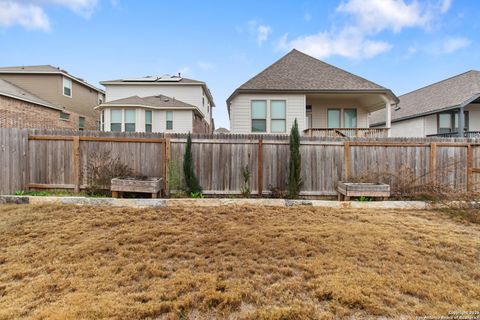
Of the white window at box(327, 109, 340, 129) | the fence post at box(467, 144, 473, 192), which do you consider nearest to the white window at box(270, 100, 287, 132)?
the white window at box(327, 109, 340, 129)

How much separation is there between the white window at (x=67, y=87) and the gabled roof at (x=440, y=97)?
81.5 ft

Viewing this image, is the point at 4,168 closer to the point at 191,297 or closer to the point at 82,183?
the point at 82,183

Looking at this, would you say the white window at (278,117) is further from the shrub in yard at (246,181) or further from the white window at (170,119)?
the white window at (170,119)

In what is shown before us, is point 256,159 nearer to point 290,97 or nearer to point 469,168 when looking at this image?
point 290,97

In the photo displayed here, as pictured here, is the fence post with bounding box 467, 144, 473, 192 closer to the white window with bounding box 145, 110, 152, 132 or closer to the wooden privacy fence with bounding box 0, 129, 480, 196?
the wooden privacy fence with bounding box 0, 129, 480, 196

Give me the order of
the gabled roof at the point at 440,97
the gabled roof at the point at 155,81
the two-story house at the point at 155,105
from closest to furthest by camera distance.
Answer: the gabled roof at the point at 440,97, the two-story house at the point at 155,105, the gabled roof at the point at 155,81

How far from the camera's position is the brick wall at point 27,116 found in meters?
14.8

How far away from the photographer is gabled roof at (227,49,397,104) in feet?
38.7

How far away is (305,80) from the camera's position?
40.7ft

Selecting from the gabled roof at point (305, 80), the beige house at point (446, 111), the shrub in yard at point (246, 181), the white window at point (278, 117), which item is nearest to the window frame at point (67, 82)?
the gabled roof at point (305, 80)

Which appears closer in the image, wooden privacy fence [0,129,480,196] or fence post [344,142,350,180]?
wooden privacy fence [0,129,480,196]

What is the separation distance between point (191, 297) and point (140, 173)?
5.29 metres

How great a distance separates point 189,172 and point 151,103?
12.4m

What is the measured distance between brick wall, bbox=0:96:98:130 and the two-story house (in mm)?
3999
